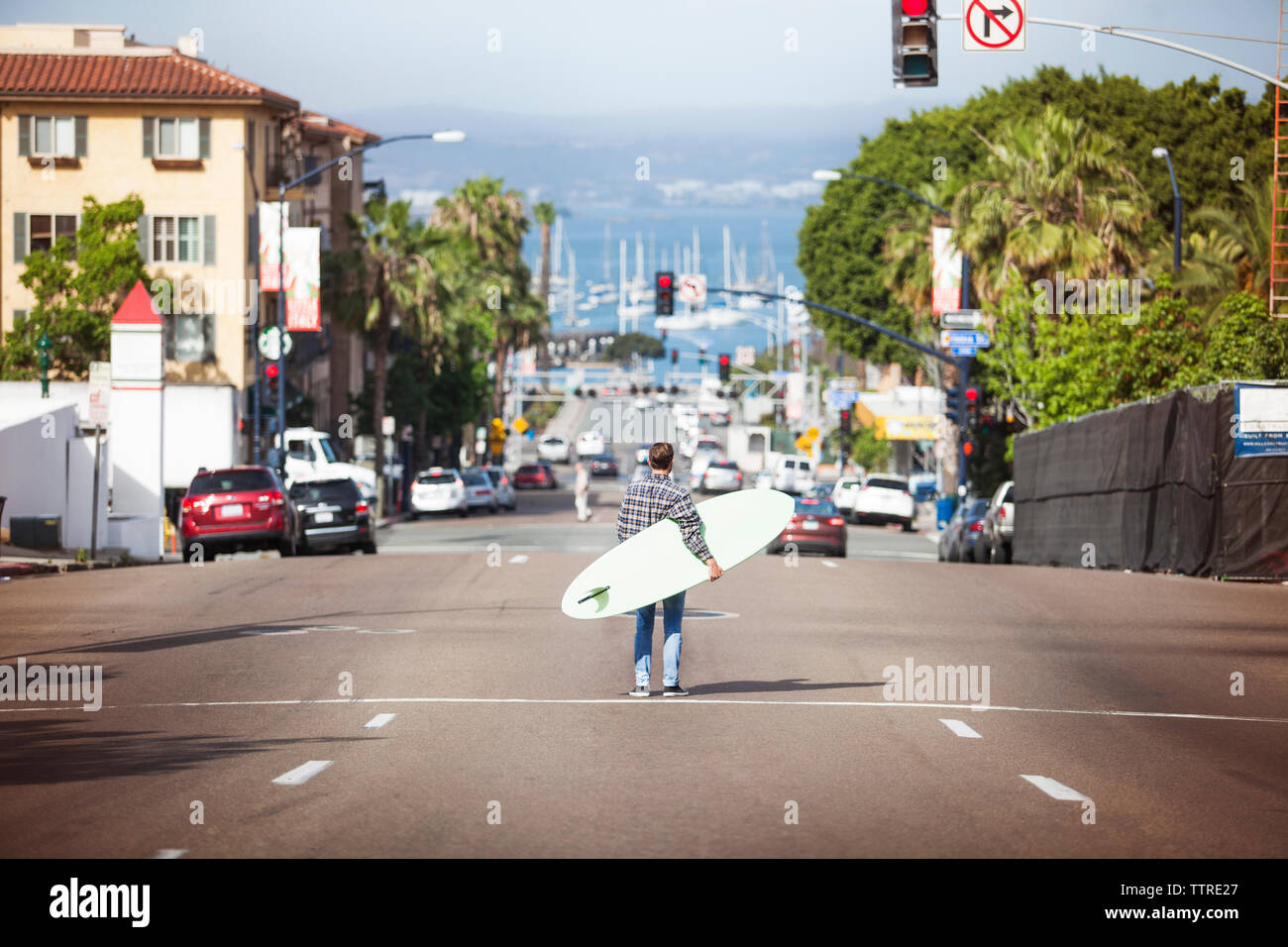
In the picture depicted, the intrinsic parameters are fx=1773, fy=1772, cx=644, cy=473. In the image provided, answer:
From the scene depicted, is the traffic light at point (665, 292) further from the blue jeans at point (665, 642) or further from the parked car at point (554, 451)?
the parked car at point (554, 451)

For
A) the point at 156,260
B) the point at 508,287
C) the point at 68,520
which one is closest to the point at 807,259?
the point at 508,287

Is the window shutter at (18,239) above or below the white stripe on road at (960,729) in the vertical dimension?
above

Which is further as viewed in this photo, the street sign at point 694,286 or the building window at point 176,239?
the building window at point 176,239

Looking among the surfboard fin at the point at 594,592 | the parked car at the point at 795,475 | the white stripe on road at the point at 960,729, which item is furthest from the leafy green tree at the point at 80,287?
the white stripe on road at the point at 960,729

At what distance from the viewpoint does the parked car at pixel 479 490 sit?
62.3m

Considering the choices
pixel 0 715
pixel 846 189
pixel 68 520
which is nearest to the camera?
pixel 0 715

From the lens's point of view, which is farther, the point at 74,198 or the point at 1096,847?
the point at 74,198

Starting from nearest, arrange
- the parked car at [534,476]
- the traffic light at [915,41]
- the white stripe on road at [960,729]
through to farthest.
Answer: the white stripe on road at [960,729] → the traffic light at [915,41] → the parked car at [534,476]

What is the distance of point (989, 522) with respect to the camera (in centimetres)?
3709

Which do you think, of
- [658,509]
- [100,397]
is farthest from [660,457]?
[100,397]

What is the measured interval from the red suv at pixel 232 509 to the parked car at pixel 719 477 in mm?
49440

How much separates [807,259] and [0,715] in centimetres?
6851

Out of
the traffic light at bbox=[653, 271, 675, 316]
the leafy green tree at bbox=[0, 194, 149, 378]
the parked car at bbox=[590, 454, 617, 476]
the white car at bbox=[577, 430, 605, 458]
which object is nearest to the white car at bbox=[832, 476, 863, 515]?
the traffic light at bbox=[653, 271, 675, 316]
